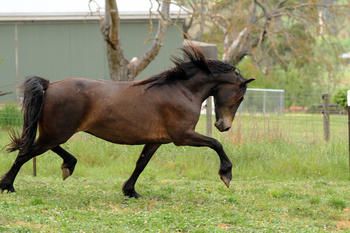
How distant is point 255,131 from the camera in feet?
48.6

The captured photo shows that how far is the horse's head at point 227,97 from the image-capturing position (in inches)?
400

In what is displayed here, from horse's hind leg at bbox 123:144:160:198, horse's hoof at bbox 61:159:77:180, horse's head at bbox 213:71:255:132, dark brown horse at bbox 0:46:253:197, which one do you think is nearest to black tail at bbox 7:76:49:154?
dark brown horse at bbox 0:46:253:197

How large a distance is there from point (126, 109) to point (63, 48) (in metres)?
16.0

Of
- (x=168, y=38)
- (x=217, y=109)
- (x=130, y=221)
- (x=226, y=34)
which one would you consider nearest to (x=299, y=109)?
(x=226, y=34)

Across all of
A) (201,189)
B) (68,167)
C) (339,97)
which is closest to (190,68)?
(201,189)

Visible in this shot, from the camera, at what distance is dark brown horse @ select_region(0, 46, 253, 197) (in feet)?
32.2

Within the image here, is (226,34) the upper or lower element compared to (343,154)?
upper

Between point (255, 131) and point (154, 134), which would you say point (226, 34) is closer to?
A: point (255, 131)

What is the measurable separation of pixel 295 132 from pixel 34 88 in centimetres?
768

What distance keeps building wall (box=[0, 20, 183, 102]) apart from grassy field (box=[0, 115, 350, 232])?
8658 mm

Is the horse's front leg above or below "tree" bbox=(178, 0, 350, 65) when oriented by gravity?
below

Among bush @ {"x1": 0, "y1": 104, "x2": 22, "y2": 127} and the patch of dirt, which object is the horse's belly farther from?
bush @ {"x1": 0, "y1": 104, "x2": 22, "y2": 127}

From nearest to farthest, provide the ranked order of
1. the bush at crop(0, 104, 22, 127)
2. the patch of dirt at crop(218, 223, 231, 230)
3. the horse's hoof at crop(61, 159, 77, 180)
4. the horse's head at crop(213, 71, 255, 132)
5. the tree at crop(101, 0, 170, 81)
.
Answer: the patch of dirt at crop(218, 223, 231, 230)
the horse's head at crop(213, 71, 255, 132)
the horse's hoof at crop(61, 159, 77, 180)
the bush at crop(0, 104, 22, 127)
the tree at crop(101, 0, 170, 81)

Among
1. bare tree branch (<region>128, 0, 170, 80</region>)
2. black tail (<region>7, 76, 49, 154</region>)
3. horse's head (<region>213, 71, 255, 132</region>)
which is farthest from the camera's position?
bare tree branch (<region>128, 0, 170, 80</region>)
